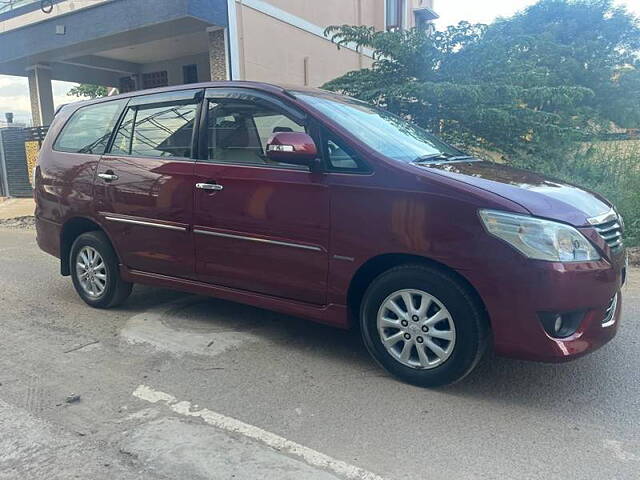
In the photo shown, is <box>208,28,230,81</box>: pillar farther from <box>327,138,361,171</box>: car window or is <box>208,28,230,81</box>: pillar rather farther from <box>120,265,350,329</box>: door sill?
<box>327,138,361,171</box>: car window

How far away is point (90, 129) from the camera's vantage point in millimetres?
5074

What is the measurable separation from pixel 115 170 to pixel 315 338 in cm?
223

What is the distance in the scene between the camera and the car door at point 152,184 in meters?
4.25

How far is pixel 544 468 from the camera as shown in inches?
101

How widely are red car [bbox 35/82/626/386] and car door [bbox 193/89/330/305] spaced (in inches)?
0.4

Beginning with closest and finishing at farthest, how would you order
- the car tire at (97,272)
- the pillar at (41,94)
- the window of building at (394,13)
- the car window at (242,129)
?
the car window at (242,129) < the car tire at (97,272) < the pillar at (41,94) < the window of building at (394,13)

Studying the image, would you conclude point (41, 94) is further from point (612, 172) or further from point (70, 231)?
point (612, 172)

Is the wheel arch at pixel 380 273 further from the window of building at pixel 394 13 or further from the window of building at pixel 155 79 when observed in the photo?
the window of building at pixel 394 13

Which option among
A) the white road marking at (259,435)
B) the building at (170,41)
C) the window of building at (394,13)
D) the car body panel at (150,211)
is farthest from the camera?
the window of building at (394,13)

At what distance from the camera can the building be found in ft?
39.6

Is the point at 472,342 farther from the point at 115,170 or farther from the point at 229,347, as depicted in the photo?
the point at 115,170

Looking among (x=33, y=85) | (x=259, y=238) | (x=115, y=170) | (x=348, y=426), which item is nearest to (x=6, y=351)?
(x=115, y=170)

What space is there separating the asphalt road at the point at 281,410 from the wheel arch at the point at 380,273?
483 millimetres

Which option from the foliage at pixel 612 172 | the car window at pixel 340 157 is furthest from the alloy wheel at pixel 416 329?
the foliage at pixel 612 172
